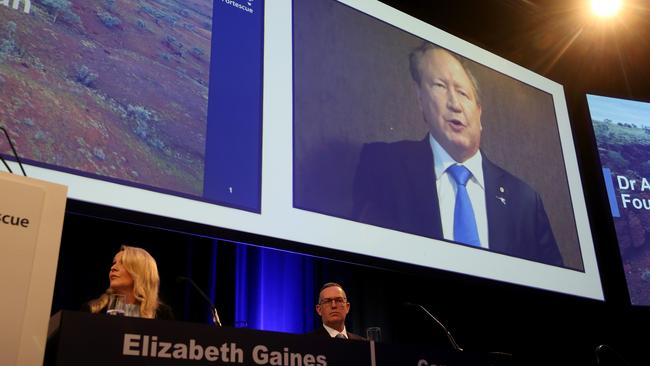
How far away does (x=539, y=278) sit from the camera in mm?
3281

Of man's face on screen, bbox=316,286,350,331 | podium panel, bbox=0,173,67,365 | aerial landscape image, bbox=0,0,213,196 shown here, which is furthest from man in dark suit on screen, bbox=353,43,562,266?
podium panel, bbox=0,173,67,365

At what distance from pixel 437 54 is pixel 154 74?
5.28 feet

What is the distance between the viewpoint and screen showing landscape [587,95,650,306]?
3.73 m

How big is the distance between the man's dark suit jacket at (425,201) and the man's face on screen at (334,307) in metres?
0.35

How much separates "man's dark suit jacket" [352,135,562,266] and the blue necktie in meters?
0.10

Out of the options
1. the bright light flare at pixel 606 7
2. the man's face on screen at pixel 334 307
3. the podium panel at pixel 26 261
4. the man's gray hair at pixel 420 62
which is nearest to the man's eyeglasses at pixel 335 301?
the man's face on screen at pixel 334 307

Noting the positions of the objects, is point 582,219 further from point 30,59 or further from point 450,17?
point 30,59

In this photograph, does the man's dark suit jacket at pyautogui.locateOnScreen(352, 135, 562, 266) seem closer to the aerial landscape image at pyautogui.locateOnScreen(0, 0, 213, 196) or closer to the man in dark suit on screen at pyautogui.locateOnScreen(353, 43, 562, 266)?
the man in dark suit on screen at pyautogui.locateOnScreen(353, 43, 562, 266)

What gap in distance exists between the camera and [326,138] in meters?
2.85

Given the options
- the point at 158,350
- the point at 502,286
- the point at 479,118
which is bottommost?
the point at 158,350

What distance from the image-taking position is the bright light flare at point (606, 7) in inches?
176

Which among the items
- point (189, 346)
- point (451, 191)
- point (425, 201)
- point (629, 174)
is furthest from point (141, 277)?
point (629, 174)

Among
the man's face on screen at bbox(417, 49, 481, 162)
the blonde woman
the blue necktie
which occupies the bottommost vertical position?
the blonde woman

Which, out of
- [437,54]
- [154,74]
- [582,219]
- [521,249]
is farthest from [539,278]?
[154,74]
